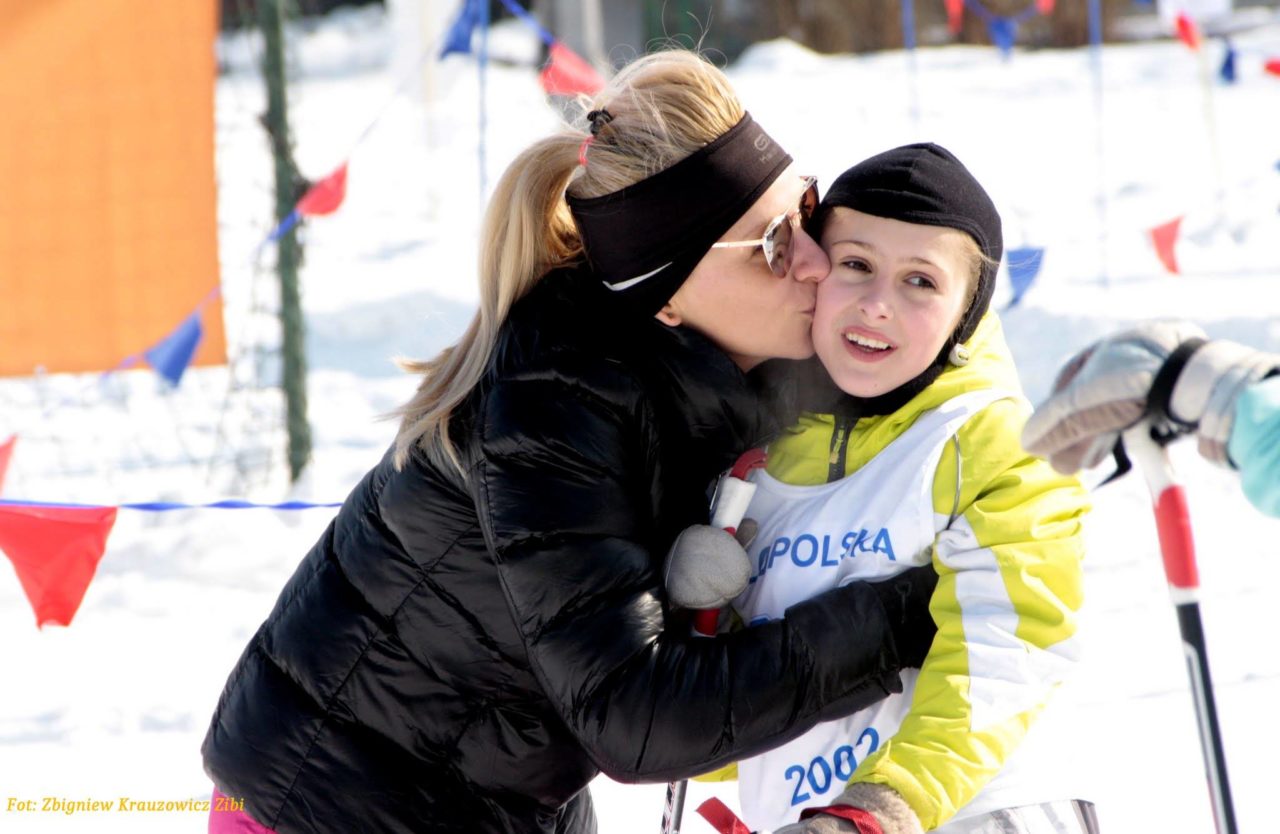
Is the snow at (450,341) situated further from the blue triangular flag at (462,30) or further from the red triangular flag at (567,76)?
the red triangular flag at (567,76)

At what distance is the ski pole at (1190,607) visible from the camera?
159 centimetres

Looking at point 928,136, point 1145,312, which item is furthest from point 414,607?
point 928,136

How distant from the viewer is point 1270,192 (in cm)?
918

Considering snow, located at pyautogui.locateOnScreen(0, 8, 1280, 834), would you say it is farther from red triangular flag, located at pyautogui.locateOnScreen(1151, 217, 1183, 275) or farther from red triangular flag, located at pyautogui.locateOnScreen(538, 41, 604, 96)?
red triangular flag, located at pyautogui.locateOnScreen(538, 41, 604, 96)

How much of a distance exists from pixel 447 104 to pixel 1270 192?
269 inches

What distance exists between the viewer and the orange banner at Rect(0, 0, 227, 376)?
457 cm

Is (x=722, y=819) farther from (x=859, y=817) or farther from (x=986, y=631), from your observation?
(x=986, y=631)

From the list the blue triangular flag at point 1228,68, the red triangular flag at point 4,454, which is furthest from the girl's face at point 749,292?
the blue triangular flag at point 1228,68

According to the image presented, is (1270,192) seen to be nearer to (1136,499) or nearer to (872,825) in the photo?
(1136,499)

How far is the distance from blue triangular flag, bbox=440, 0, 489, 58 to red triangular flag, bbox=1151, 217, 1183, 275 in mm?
3959

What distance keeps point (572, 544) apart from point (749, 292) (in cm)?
47

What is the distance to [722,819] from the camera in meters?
2.06

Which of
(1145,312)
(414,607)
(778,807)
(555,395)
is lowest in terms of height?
(1145,312)

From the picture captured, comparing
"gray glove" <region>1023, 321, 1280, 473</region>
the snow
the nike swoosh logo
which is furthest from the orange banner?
"gray glove" <region>1023, 321, 1280, 473</region>
